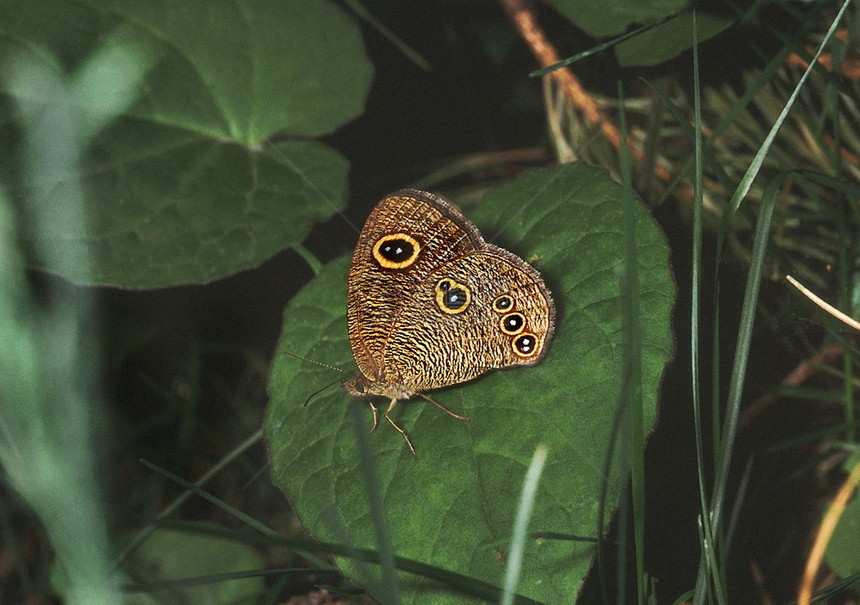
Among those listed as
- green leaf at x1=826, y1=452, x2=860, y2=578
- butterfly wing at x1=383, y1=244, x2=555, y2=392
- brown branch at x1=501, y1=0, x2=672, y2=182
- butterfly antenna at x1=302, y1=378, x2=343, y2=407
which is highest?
brown branch at x1=501, y1=0, x2=672, y2=182

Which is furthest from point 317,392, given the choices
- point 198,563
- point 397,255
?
point 198,563

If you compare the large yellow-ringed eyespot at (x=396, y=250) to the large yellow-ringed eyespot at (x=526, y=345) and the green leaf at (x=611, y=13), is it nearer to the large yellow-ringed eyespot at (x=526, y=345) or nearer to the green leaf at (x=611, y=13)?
the large yellow-ringed eyespot at (x=526, y=345)

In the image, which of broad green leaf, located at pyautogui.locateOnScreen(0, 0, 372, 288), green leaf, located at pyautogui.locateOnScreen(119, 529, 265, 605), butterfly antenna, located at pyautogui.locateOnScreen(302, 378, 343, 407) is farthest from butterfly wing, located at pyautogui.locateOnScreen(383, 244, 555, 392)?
green leaf, located at pyautogui.locateOnScreen(119, 529, 265, 605)

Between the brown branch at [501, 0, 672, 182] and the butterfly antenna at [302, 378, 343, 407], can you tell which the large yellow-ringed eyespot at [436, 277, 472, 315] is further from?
the brown branch at [501, 0, 672, 182]

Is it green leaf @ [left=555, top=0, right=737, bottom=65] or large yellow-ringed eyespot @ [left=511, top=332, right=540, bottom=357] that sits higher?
A: green leaf @ [left=555, top=0, right=737, bottom=65]

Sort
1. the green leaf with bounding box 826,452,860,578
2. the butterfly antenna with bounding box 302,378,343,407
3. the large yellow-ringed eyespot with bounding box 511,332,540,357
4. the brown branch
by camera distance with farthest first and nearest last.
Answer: the brown branch < the green leaf with bounding box 826,452,860,578 < the butterfly antenna with bounding box 302,378,343,407 < the large yellow-ringed eyespot with bounding box 511,332,540,357

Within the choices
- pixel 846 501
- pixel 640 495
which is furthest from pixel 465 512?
pixel 846 501

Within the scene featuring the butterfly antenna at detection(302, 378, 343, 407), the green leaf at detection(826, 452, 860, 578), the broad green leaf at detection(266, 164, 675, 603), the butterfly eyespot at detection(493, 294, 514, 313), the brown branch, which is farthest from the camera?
the brown branch
